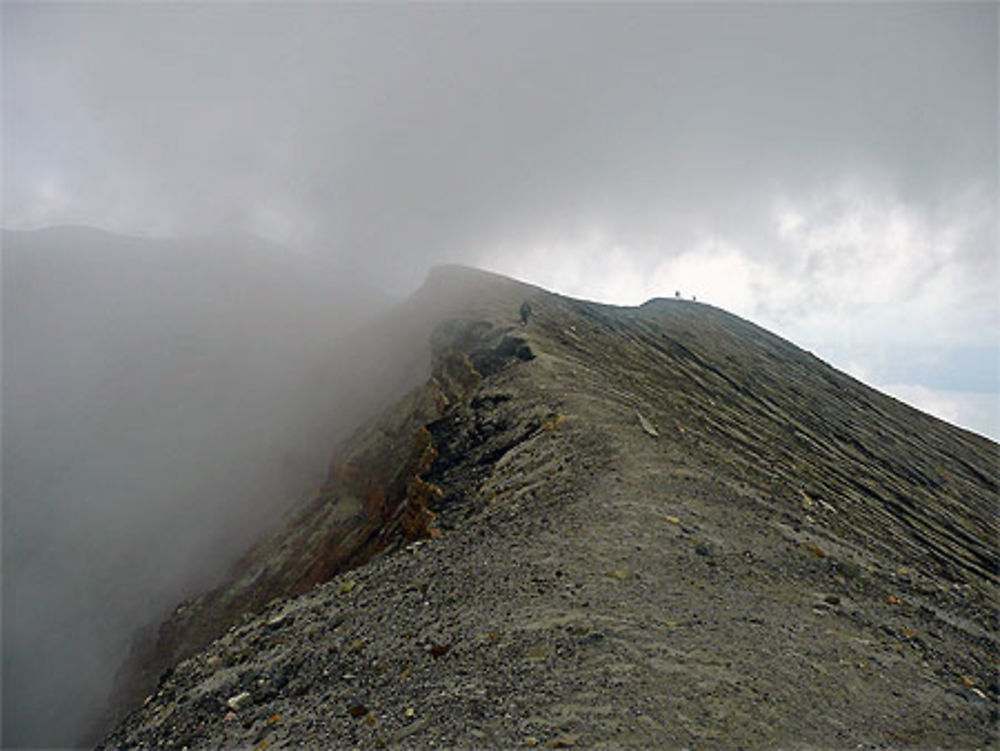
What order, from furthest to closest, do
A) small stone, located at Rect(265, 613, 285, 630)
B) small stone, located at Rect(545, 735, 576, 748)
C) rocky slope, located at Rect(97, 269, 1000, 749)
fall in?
1. small stone, located at Rect(265, 613, 285, 630)
2. rocky slope, located at Rect(97, 269, 1000, 749)
3. small stone, located at Rect(545, 735, 576, 748)

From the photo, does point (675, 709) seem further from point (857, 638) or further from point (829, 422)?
point (829, 422)

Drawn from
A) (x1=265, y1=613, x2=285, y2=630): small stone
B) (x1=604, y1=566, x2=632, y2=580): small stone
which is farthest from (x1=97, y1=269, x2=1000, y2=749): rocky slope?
(x1=265, y1=613, x2=285, y2=630): small stone

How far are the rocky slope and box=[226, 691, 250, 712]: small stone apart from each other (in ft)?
0.16

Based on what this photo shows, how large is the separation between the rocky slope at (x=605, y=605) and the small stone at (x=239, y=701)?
0.16 feet

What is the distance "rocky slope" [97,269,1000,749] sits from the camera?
297 inches

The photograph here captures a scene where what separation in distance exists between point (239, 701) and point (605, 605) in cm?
807

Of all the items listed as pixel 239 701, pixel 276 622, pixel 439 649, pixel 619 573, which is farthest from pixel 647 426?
pixel 239 701

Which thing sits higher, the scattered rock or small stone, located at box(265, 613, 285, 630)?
the scattered rock

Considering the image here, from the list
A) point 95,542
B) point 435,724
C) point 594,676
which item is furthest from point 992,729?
point 95,542

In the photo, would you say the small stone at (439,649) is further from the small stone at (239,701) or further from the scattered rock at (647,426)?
the scattered rock at (647,426)

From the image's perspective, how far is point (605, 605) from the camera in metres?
9.25

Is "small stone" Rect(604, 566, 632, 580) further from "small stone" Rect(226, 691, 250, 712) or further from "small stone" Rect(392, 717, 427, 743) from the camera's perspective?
"small stone" Rect(226, 691, 250, 712)

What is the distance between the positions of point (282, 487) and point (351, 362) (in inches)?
531

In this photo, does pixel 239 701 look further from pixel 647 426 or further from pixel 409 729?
pixel 647 426
